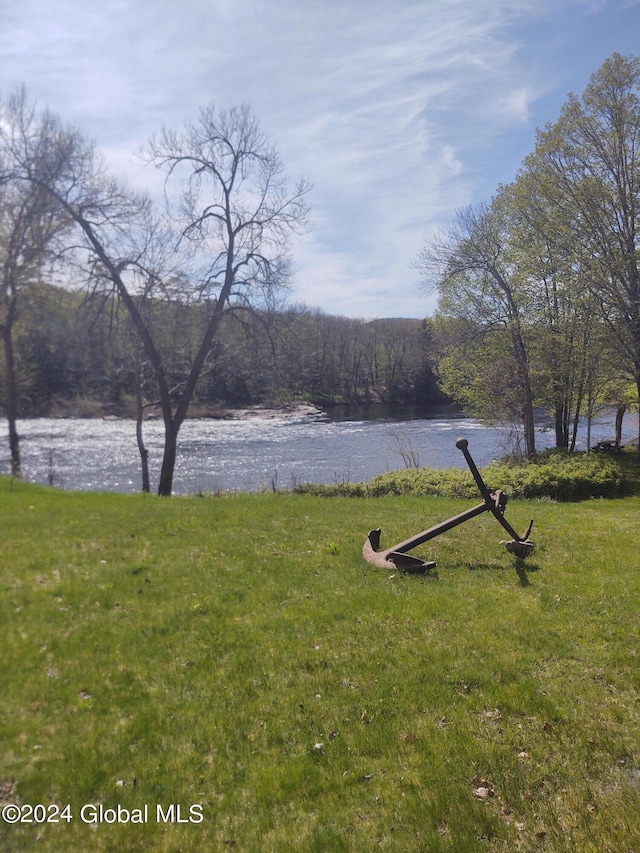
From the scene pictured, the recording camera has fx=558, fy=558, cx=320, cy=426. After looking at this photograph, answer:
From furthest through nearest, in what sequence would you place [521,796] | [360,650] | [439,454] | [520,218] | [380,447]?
[380,447]
[439,454]
[520,218]
[360,650]
[521,796]

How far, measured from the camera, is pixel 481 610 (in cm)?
582

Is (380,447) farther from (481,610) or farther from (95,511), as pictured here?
(481,610)

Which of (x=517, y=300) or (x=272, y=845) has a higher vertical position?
(x=517, y=300)

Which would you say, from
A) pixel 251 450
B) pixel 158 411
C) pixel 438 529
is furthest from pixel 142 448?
pixel 158 411

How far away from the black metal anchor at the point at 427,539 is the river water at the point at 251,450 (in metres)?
9.57

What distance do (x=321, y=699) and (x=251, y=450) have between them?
26.3m

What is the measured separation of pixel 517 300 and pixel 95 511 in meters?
16.9

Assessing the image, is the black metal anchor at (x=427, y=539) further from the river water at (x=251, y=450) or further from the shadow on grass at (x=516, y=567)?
the river water at (x=251, y=450)

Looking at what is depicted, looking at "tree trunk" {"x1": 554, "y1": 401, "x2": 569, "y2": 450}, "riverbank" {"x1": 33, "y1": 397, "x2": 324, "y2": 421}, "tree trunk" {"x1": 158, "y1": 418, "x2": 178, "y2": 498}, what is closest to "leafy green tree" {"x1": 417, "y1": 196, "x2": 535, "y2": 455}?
"tree trunk" {"x1": 554, "y1": 401, "x2": 569, "y2": 450}

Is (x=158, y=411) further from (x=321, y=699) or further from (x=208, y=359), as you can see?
(x=321, y=699)

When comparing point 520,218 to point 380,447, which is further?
point 380,447

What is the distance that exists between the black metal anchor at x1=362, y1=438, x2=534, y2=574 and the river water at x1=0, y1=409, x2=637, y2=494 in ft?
31.4

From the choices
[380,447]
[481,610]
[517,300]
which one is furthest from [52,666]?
[380,447]

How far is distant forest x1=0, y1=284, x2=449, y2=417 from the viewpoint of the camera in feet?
53.8
